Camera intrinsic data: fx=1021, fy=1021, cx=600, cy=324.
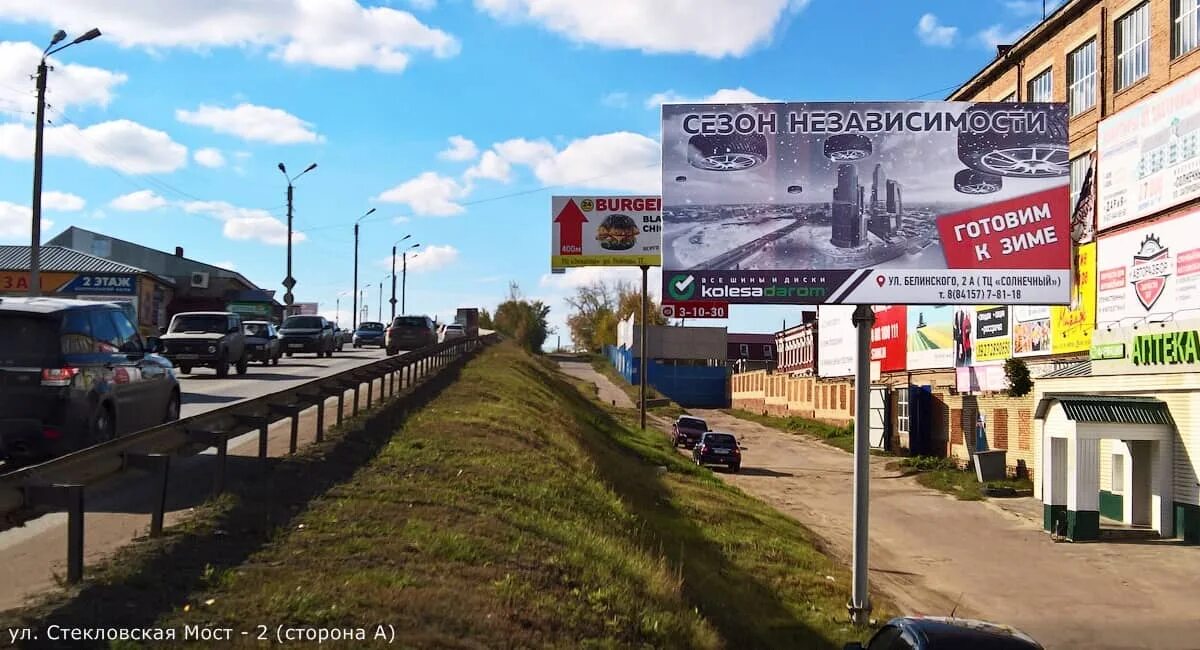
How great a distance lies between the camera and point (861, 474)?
14.2 m

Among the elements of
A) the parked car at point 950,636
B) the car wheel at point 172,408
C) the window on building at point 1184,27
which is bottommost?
the parked car at point 950,636

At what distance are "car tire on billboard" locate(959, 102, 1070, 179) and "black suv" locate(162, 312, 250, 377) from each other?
21.2 metres

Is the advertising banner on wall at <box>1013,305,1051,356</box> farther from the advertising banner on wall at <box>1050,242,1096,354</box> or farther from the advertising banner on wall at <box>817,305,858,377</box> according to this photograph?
the advertising banner on wall at <box>817,305,858,377</box>

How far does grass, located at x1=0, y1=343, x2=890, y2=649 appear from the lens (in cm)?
650

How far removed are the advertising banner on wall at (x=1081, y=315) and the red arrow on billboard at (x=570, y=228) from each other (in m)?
18.4

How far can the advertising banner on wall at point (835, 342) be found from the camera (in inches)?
2247

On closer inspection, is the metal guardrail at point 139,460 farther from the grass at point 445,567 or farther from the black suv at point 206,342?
the black suv at point 206,342

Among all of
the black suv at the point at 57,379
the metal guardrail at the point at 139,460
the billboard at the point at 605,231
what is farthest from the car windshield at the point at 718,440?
the black suv at the point at 57,379

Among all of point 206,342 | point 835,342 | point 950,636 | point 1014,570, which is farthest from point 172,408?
point 835,342

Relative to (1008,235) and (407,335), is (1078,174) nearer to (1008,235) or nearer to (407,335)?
(1008,235)

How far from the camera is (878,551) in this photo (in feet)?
78.6

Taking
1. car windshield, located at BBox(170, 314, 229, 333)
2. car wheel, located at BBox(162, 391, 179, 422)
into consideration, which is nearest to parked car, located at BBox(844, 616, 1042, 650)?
car wheel, located at BBox(162, 391, 179, 422)

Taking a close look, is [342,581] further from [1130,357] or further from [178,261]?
[178,261]

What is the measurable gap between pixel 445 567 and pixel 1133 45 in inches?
1166
